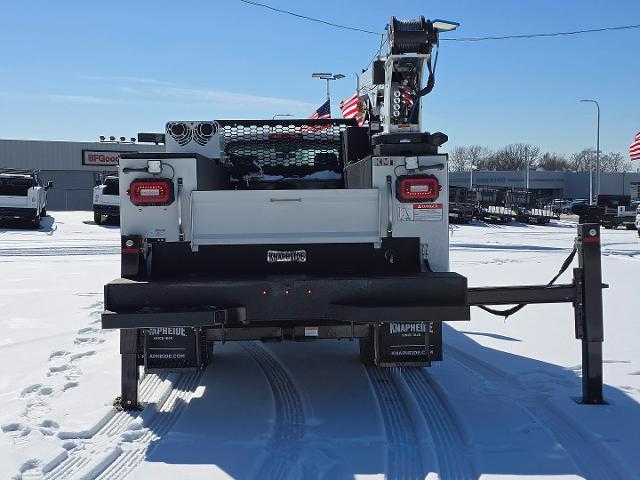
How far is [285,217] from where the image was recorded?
4961 millimetres

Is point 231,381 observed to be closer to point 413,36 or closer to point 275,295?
point 275,295

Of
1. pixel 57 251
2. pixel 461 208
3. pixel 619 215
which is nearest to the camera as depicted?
pixel 57 251

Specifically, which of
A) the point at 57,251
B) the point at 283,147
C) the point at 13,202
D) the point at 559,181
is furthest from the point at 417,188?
the point at 559,181

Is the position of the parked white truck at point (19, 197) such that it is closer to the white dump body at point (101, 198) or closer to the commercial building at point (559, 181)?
the white dump body at point (101, 198)

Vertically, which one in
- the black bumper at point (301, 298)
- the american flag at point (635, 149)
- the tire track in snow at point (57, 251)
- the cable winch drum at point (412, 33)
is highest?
the american flag at point (635, 149)

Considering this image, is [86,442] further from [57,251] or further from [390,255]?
[57,251]

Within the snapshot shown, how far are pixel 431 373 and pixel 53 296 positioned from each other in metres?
6.82

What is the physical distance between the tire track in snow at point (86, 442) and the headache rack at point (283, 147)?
3049 millimetres

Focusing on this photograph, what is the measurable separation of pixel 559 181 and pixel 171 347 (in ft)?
323

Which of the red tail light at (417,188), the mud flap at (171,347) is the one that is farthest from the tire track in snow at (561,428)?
the mud flap at (171,347)

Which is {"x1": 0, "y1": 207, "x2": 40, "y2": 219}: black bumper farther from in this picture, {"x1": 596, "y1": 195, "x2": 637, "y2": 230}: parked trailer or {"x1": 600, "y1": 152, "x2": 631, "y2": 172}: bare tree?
{"x1": 600, "y1": 152, "x2": 631, "y2": 172}: bare tree

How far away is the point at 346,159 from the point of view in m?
7.16

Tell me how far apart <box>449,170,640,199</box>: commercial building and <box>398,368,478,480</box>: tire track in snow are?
8694 cm

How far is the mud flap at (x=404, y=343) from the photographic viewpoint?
481 cm
